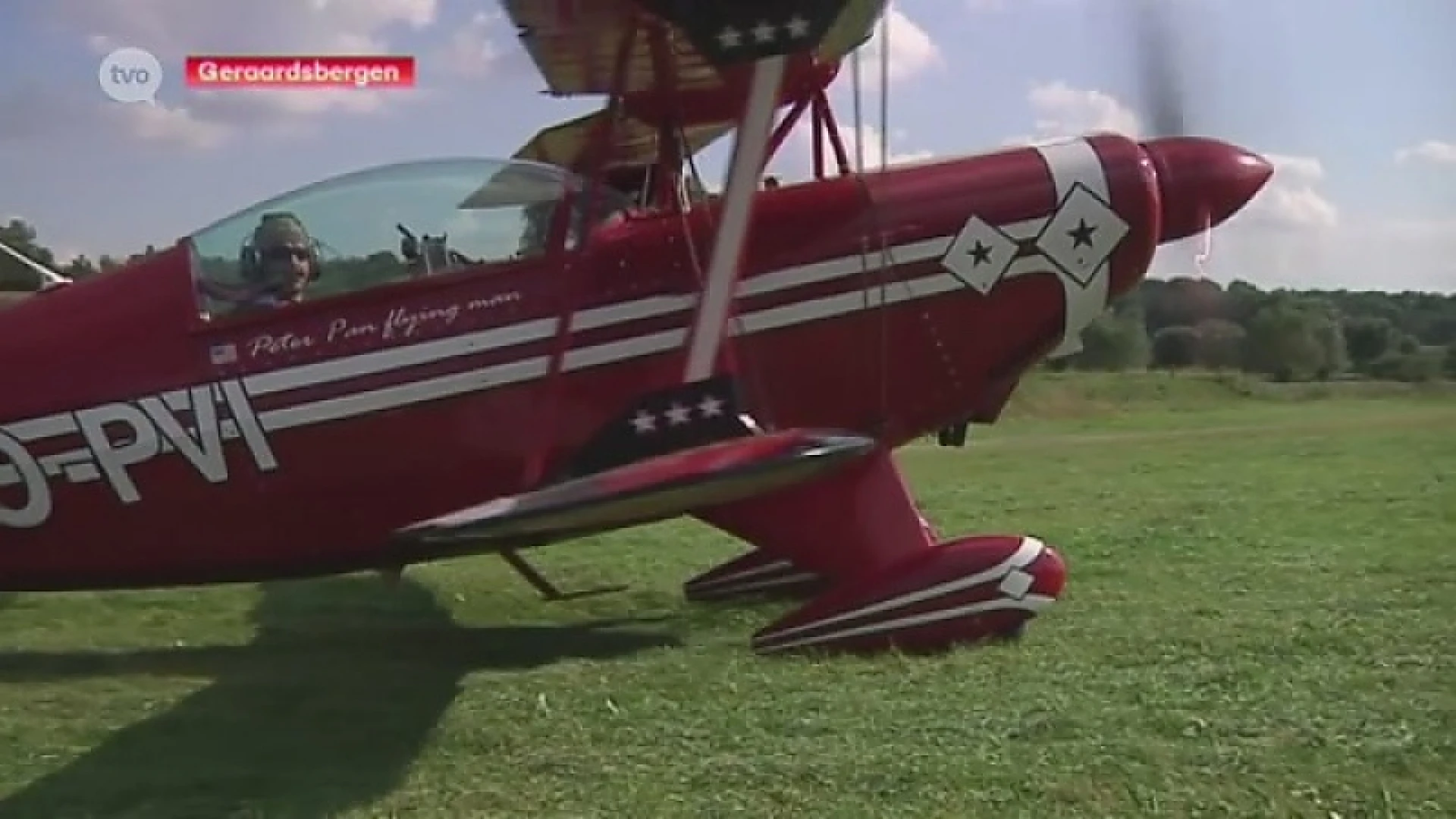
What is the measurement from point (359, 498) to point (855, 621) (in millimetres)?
1924

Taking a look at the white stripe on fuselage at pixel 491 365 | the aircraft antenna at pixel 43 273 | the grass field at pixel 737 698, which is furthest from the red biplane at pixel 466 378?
the grass field at pixel 737 698

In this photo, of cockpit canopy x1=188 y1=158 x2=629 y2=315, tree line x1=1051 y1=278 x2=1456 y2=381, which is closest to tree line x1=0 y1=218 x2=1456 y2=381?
tree line x1=1051 y1=278 x2=1456 y2=381

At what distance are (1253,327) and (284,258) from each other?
15936 mm

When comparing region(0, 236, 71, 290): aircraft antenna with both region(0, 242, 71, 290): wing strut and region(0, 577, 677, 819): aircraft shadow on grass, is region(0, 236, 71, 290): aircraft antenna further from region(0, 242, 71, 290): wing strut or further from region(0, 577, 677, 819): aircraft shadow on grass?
region(0, 577, 677, 819): aircraft shadow on grass

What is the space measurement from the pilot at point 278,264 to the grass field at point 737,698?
4.64ft

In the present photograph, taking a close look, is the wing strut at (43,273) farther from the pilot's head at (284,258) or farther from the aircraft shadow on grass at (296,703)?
the aircraft shadow on grass at (296,703)

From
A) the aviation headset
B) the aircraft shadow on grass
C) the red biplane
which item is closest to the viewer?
the aircraft shadow on grass

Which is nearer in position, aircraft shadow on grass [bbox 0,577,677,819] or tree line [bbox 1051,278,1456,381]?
aircraft shadow on grass [bbox 0,577,677,819]

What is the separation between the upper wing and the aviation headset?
1.12 m

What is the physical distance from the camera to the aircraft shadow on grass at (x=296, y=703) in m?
3.97

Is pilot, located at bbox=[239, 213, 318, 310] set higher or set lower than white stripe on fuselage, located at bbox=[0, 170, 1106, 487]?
higher

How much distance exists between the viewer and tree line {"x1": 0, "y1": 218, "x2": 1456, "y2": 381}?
9.05m

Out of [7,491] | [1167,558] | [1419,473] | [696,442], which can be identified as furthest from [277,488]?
[1419,473]

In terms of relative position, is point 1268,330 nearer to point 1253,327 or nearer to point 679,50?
point 1253,327
